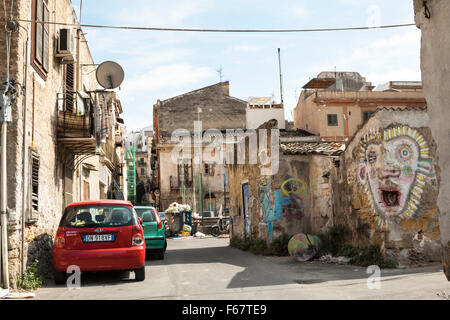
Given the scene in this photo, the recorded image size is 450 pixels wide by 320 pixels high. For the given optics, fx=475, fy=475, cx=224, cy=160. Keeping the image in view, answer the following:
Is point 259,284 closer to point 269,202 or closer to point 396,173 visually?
point 396,173

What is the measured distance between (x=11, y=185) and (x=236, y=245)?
11.8 meters

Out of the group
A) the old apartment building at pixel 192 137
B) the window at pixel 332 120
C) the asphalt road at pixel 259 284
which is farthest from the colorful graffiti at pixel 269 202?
the old apartment building at pixel 192 137

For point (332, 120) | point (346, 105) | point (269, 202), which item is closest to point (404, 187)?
point (269, 202)

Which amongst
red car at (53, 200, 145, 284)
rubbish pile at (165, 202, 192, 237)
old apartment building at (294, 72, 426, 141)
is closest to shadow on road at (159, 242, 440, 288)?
red car at (53, 200, 145, 284)

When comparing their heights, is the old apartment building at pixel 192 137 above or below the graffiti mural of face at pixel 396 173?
above

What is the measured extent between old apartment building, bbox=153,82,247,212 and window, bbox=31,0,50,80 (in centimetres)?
3347

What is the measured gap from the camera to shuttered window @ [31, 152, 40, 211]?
9.61 metres

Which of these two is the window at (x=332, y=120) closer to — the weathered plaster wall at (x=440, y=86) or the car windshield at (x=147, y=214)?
the car windshield at (x=147, y=214)

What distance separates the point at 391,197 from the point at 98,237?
6408mm

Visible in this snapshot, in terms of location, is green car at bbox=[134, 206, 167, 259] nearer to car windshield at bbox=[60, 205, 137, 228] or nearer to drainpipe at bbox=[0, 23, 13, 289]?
car windshield at bbox=[60, 205, 137, 228]

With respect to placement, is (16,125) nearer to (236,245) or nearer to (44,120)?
(44,120)

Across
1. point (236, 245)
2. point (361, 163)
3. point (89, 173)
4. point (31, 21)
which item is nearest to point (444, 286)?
point (361, 163)

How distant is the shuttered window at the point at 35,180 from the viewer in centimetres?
961

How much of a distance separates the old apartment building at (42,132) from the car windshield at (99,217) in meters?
0.80
